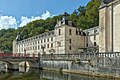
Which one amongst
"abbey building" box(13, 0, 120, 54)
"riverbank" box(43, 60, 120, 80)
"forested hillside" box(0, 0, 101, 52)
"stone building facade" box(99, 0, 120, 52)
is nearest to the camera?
"riverbank" box(43, 60, 120, 80)

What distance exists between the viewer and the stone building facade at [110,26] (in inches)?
1073

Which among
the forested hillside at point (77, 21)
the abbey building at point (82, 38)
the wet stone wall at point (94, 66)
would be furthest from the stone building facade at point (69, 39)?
the wet stone wall at point (94, 66)

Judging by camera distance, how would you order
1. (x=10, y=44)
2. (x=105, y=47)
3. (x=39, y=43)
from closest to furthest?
(x=105, y=47)
(x=39, y=43)
(x=10, y=44)

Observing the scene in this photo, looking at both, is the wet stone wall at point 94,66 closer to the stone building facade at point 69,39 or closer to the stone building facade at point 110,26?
the stone building facade at point 110,26

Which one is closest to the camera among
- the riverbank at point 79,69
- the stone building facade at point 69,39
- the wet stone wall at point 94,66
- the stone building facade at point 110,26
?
the wet stone wall at point 94,66

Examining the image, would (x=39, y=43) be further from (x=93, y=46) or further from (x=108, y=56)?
(x=108, y=56)

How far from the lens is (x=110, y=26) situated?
28438 mm

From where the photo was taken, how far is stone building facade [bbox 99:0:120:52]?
27.2m

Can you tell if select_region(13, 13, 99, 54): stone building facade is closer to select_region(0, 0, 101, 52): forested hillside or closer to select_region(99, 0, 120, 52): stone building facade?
select_region(0, 0, 101, 52): forested hillside

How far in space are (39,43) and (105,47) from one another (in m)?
31.4

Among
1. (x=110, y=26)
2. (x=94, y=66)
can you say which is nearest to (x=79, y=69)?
(x=94, y=66)

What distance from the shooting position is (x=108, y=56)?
23.1 metres

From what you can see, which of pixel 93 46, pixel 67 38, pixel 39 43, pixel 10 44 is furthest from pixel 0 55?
pixel 10 44

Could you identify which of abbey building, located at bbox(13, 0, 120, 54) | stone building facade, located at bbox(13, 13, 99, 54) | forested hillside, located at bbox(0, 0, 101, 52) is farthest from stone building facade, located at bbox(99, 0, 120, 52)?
forested hillside, located at bbox(0, 0, 101, 52)
